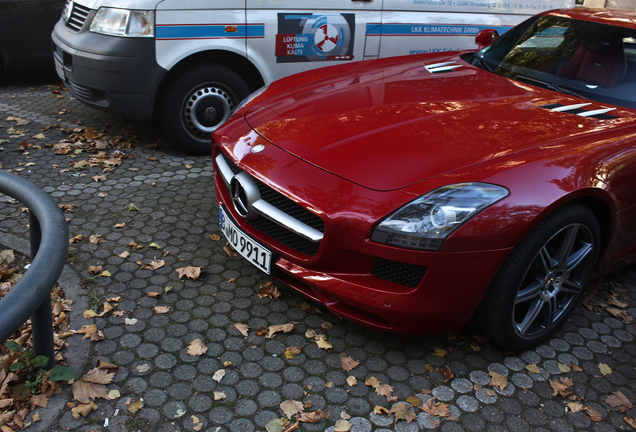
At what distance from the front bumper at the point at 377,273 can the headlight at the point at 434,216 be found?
0.05 m

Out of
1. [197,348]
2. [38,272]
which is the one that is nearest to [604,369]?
[197,348]

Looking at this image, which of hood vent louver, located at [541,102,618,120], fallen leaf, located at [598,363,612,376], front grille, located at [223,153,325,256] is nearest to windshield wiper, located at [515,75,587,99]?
hood vent louver, located at [541,102,618,120]

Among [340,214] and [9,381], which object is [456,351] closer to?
[340,214]

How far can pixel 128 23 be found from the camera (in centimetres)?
468

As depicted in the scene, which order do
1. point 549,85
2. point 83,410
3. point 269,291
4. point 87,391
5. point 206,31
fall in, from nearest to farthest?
Answer: 1. point 83,410
2. point 87,391
3. point 269,291
4. point 549,85
5. point 206,31

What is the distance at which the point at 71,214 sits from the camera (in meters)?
4.08

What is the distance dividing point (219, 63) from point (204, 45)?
0.87ft

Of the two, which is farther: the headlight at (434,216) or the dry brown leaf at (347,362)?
the dry brown leaf at (347,362)

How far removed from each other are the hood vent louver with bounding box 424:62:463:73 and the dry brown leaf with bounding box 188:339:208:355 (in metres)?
2.49

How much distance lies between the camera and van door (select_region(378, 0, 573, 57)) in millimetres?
A: 5598

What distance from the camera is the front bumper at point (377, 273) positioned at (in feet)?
Result: 8.25

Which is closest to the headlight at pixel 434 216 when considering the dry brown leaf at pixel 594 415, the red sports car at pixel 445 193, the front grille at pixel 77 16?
the red sports car at pixel 445 193

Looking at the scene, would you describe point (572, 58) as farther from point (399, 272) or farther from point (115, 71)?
point (115, 71)

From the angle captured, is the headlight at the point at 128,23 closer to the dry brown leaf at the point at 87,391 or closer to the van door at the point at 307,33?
the van door at the point at 307,33
